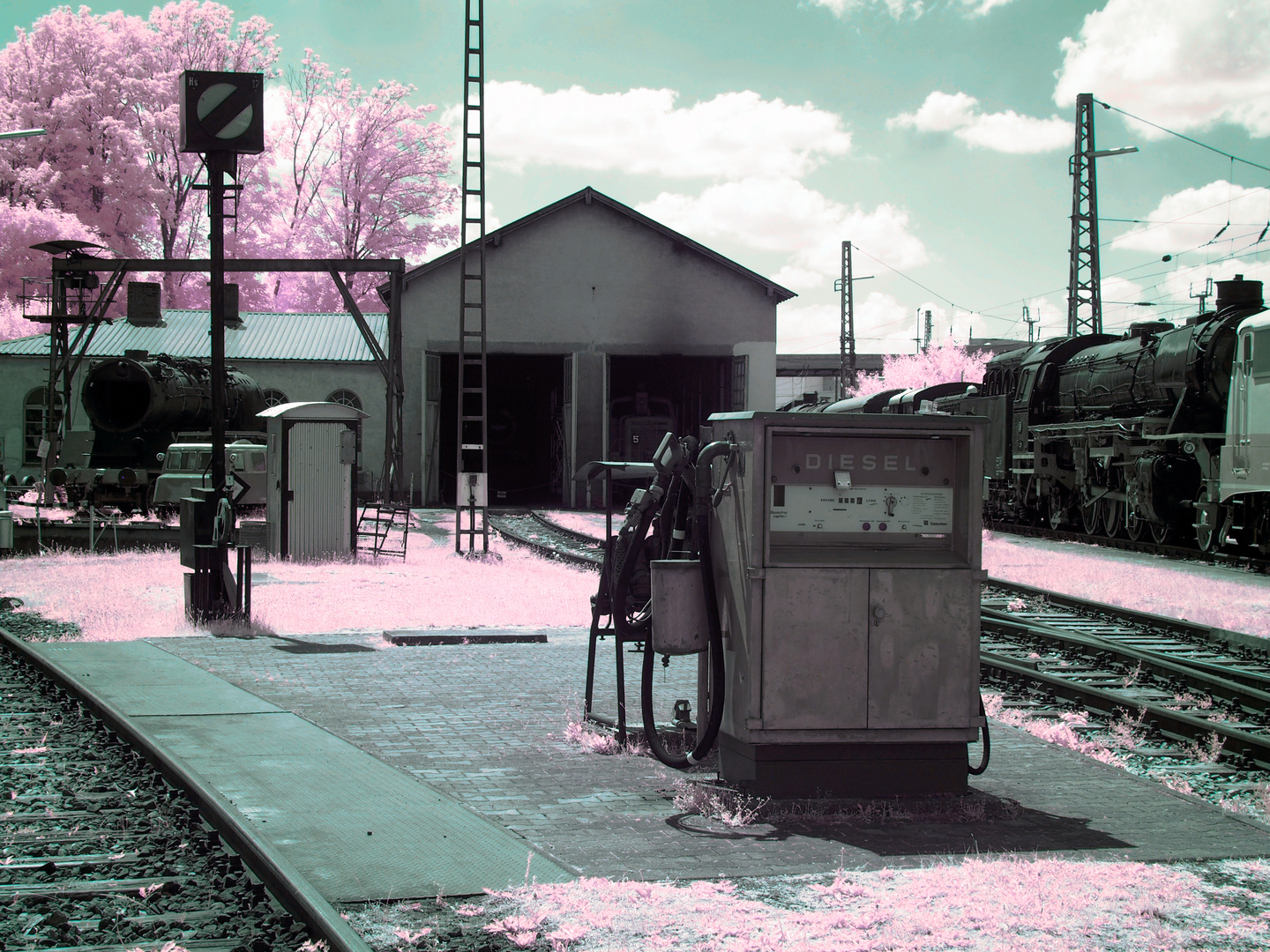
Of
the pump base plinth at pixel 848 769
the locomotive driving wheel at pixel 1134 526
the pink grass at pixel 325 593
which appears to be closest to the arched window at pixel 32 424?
the pink grass at pixel 325 593

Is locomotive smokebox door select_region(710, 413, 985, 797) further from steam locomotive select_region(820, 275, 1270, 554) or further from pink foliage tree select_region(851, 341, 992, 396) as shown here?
pink foliage tree select_region(851, 341, 992, 396)

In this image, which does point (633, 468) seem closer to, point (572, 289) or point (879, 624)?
point (879, 624)

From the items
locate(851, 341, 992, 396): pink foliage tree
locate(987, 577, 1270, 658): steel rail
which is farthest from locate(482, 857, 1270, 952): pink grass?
locate(851, 341, 992, 396): pink foliage tree

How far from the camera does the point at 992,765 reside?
6.48 meters

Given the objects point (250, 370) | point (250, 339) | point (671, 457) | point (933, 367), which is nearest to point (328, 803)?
point (671, 457)

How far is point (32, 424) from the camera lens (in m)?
38.2

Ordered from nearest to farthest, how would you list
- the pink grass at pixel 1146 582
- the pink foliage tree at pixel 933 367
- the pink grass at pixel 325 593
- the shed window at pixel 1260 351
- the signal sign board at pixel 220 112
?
the signal sign board at pixel 220 112
the pink grass at pixel 325 593
the pink grass at pixel 1146 582
the shed window at pixel 1260 351
the pink foliage tree at pixel 933 367

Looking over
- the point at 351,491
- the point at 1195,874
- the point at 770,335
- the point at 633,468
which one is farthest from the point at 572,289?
the point at 1195,874

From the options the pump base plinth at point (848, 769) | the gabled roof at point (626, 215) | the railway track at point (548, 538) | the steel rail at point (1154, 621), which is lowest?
the railway track at point (548, 538)

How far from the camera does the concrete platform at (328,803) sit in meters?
4.37

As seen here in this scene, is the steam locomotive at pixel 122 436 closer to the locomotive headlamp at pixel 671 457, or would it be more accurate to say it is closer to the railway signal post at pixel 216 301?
the railway signal post at pixel 216 301

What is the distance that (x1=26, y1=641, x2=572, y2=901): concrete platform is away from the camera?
172 inches

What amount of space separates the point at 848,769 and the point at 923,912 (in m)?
1.54

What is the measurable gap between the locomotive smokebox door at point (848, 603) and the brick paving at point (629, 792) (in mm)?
400
